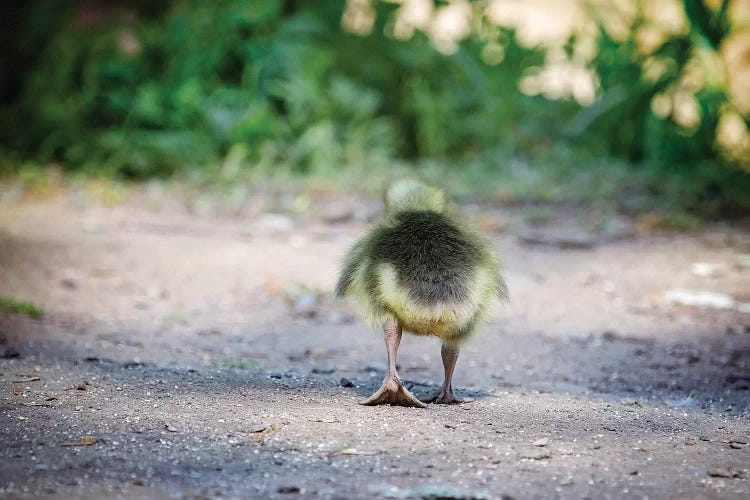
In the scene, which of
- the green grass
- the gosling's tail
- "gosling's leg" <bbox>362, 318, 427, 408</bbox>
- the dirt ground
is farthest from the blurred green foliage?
"gosling's leg" <bbox>362, 318, 427, 408</bbox>

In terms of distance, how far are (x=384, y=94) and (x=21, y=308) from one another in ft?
23.8

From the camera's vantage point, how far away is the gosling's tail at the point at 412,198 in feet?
13.4

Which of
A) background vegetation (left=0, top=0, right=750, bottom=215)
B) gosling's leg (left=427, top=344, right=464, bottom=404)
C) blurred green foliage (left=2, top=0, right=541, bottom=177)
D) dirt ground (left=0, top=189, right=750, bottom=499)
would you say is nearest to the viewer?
dirt ground (left=0, top=189, right=750, bottom=499)

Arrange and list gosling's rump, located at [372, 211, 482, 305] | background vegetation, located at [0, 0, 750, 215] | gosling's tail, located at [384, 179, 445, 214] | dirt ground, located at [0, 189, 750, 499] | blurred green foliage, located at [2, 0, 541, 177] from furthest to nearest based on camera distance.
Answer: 1. blurred green foliage, located at [2, 0, 541, 177]
2. background vegetation, located at [0, 0, 750, 215]
3. gosling's tail, located at [384, 179, 445, 214]
4. gosling's rump, located at [372, 211, 482, 305]
5. dirt ground, located at [0, 189, 750, 499]

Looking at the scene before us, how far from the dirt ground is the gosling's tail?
0.86m

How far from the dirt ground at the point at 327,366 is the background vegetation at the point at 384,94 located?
128 centimetres

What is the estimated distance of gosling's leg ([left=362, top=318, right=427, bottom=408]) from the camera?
3662 millimetres

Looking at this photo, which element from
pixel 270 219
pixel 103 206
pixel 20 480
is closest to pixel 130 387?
pixel 20 480

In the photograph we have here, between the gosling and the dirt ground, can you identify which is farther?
the gosling

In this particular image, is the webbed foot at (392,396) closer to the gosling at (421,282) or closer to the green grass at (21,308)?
the gosling at (421,282)

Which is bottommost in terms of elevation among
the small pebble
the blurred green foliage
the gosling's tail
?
the small pebble

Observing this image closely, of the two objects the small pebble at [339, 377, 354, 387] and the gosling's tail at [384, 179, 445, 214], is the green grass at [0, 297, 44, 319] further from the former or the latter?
the gosling's tail at [384, 179, 445, 214]

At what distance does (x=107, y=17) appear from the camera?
40.2 feet

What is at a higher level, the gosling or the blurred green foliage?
the blurred green foliage
